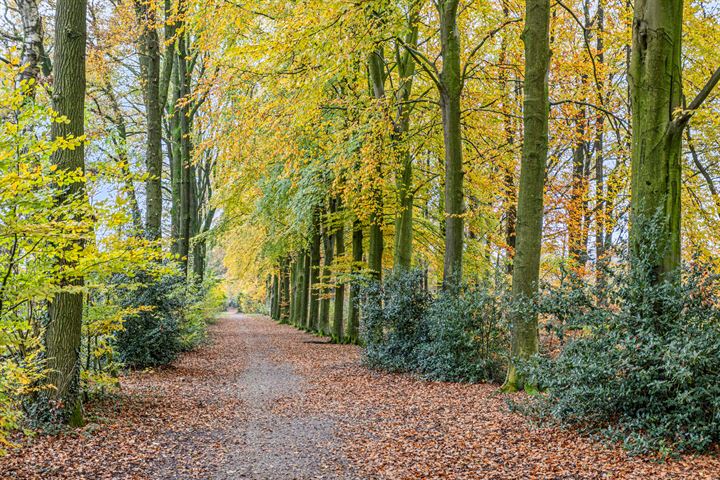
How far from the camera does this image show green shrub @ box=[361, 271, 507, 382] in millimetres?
10117

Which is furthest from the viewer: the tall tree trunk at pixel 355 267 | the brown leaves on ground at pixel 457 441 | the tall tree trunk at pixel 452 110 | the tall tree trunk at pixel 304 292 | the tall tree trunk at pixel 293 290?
the tall tree trunk at pixel 293 290

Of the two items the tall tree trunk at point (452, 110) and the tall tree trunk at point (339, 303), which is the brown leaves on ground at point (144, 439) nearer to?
the tall tree trunk at point (452, 110)

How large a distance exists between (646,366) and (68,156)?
6.80m

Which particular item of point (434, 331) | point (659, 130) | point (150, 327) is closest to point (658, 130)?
point (659, 130)

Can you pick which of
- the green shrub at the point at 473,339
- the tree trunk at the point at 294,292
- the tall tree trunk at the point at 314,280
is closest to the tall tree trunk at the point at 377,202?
the green shrub at the point at 473,339

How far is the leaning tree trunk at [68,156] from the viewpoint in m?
6.31

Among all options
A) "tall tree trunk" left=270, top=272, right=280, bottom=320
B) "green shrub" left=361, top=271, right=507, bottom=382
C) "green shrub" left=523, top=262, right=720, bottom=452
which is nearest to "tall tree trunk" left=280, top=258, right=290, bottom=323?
"tall tree trunk" left=270, top=272, right=280, bottom=320

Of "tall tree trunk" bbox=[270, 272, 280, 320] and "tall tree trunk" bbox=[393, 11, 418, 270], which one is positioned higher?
"tall tree trunk" bbox=[393, 11, 418, 270]

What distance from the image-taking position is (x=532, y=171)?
8.29 metres

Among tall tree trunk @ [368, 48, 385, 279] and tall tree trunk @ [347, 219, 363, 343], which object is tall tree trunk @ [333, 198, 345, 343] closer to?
tall tree trunk @ [347, 219, 363, 343]

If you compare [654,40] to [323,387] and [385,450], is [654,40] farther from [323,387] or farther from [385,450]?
[323,387]

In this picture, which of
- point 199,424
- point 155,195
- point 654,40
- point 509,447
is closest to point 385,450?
point 509,447

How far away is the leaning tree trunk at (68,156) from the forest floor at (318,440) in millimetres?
684

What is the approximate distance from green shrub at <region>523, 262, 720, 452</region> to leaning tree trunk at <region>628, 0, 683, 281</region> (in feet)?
1.58
